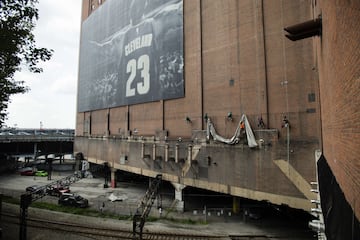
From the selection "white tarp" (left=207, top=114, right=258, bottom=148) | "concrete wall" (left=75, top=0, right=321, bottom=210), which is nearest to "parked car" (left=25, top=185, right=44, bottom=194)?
"concrete wall" (left=75, top=0, right=321, bottom=210)

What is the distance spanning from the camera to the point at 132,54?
112 feet

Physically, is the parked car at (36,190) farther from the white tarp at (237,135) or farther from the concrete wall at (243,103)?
the white tarp at (237,135)

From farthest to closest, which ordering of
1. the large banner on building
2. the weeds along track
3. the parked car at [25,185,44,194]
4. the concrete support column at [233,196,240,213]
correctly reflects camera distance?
the large banner on building → the concrete support column at [233,196,240,213] → the parked car at [25,185,44,194] → the weeds along track

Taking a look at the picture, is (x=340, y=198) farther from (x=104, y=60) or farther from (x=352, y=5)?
(x=104, y=60)

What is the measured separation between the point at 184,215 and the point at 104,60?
30.8 meters

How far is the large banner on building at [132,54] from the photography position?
27.5 m

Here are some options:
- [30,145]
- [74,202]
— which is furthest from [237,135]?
[30,145]

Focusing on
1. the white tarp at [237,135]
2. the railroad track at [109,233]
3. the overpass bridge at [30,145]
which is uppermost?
the white tarp at [237,135]

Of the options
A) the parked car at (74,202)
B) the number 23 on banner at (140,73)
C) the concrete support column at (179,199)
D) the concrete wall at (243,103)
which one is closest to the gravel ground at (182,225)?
the concrete support column at (179,199)

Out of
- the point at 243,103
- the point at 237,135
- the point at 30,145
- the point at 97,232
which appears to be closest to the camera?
the point at 97,232

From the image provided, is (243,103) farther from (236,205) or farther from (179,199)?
(179,199)

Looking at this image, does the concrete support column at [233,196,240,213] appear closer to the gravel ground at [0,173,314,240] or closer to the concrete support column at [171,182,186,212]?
the gravel ground at [0,173,314,240]

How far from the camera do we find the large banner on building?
1084 inches

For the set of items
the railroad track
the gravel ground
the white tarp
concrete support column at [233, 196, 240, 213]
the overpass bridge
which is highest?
the white tarp
